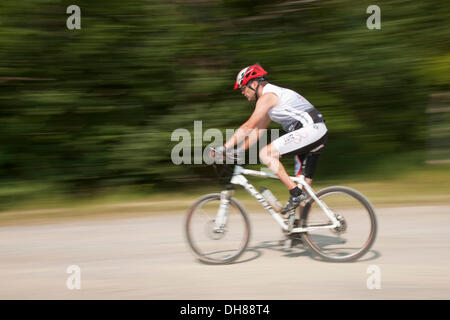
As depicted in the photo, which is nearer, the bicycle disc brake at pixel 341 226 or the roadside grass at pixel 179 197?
the bicycle disc brake at pixel 341 226

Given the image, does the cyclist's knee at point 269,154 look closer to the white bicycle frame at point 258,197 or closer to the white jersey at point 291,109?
the white bicycle frame at point 258,197

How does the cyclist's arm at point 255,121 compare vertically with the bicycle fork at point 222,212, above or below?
above

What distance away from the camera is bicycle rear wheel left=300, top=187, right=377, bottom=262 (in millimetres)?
4770

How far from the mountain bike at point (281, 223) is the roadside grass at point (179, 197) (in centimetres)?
181

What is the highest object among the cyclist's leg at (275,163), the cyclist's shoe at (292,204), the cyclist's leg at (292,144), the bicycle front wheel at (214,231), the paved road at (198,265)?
the cyclist's leg at (292,144)

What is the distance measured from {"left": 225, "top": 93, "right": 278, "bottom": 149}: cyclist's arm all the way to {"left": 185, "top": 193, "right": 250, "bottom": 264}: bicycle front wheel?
585 millimetres

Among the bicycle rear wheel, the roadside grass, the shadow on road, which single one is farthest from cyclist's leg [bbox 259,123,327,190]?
the roadside grass

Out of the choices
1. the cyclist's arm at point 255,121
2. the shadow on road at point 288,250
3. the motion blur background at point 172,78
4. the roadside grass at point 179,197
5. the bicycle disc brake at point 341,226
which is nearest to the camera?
the cyclist's arm at point 255,121

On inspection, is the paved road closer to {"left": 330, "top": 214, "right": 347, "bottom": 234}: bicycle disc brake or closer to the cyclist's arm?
{"left": 330, "top": 214, "right": 347, "bottom": 234}: bicycle disc brake

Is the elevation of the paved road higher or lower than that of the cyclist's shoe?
lower

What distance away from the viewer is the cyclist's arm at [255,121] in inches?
186

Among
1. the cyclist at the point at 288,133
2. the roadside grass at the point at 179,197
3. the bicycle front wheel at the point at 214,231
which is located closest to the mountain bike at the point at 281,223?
the bicycle front wheel at the point at 214,231

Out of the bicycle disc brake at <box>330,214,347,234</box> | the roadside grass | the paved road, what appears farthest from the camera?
the roadside grass

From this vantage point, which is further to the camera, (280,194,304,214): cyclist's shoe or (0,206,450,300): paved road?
(280,194,304,214): cyclist's shoe
